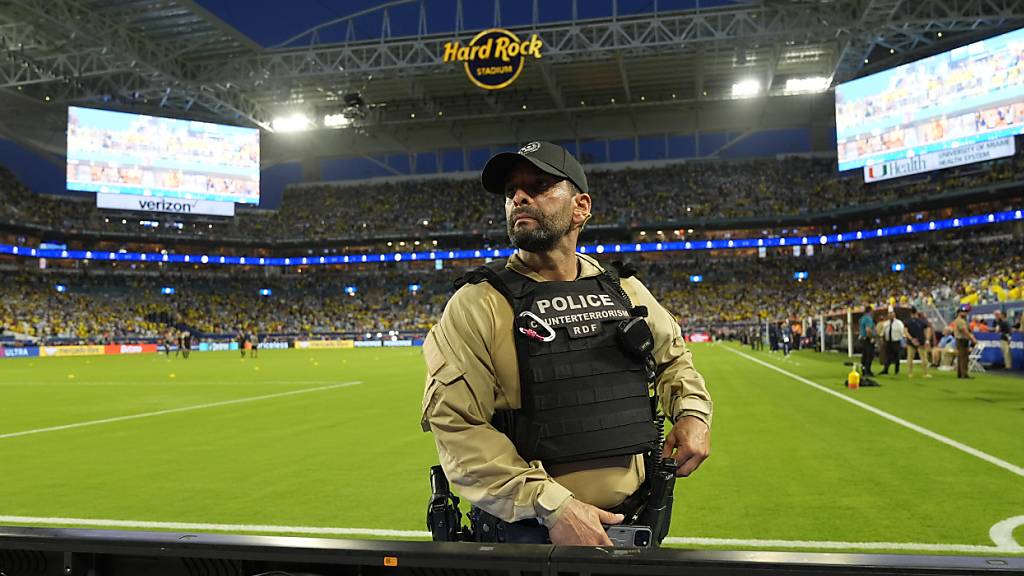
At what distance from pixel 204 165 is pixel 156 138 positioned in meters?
3.44

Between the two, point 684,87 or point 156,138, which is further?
point 684,87

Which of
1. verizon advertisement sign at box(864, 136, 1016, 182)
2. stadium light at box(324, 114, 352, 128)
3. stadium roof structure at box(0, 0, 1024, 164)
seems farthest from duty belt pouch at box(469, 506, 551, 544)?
stadium light at box(324, 114, 352, 128)

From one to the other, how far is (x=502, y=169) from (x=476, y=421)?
3.14ft

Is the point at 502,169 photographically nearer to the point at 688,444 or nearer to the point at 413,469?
the point at 688,444

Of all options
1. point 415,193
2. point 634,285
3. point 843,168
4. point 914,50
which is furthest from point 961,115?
point 415,193

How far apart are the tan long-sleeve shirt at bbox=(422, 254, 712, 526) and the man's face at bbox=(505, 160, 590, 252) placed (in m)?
0.18

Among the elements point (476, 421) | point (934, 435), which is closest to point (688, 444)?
point (476, 421)

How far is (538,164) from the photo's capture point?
2.63m

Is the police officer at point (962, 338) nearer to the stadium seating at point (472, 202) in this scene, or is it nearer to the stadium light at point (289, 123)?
the stadium seating at point (472, 202)

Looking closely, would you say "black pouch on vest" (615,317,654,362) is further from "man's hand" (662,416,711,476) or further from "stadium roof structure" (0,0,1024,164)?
"stadium roof structure" (0,0,1024,164)

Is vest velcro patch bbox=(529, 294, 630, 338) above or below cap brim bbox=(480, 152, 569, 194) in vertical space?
below

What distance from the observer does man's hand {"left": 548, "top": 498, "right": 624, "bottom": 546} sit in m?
2.32

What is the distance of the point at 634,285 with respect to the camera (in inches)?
128

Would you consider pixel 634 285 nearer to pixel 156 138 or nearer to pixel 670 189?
pixel 156 138
